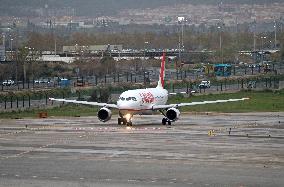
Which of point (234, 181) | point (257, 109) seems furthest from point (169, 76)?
point (234, 181)

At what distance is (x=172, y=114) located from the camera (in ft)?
253

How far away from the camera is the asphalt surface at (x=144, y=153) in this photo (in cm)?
4444

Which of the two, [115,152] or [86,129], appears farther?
[86,129]

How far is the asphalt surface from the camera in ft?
146

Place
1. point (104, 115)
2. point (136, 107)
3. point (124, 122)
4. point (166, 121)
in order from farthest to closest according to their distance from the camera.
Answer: point (166, 121) → point (104, 115) → point (124, 122) → point (136, 107)

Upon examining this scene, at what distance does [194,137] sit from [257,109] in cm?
3260

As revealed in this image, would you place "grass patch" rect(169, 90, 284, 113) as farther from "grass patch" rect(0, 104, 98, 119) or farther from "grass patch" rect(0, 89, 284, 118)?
"grass patch" rect(0, 104, 98, 119)

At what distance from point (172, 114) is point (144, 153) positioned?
2301cm

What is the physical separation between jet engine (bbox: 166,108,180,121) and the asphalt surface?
0.83m

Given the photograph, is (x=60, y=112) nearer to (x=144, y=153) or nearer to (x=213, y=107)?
(x=213, y=107)

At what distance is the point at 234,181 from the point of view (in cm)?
4328

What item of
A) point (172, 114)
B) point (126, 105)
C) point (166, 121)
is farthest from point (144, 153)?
point (166, 121)

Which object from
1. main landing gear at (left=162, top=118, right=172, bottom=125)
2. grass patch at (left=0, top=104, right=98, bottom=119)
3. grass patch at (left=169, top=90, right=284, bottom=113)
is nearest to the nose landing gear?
main landing gear at (left=162, top=118, right=172, bottom=125)

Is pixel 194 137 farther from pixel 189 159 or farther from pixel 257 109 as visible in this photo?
pixel 257 109
